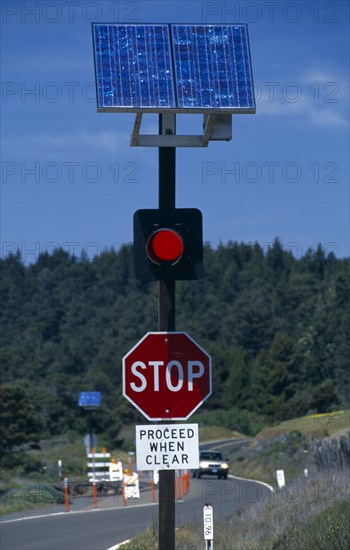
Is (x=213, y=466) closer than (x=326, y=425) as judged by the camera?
Yes

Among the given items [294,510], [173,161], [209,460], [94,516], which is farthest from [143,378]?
[209,460]

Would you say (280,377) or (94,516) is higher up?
(280,377)

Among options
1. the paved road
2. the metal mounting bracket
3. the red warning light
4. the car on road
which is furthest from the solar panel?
the car on road

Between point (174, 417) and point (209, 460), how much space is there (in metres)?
39.0

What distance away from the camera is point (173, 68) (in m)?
9.44

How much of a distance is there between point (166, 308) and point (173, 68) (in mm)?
2164

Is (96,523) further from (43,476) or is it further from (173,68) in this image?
(43,476)

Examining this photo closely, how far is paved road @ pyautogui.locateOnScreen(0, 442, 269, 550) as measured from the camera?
19344mm

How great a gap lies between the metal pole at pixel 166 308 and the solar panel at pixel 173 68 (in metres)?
0.33

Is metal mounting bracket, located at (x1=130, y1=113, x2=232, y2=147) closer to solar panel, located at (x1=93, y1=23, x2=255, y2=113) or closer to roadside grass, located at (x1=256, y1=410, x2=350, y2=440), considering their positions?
solar panel, located at (x1=93, y1=23, x2=255, y2=113)

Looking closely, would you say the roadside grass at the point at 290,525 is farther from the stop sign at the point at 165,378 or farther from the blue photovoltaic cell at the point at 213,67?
the blue photovoltaic cell at the point at 213,67

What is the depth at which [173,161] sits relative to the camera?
Answer: 944 cm

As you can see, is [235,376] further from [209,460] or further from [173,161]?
[173,161]

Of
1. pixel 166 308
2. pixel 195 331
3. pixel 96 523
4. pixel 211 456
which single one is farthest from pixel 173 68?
pixel 195 331
